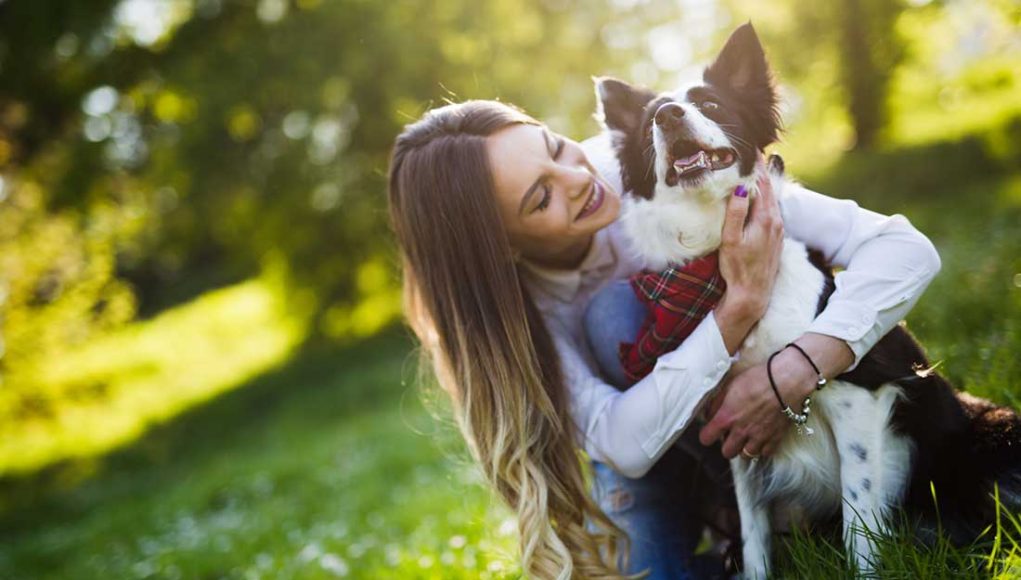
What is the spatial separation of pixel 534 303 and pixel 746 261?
31.4 inches

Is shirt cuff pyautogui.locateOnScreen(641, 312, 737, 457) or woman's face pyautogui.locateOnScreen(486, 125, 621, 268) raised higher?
woman's face pyautogui.locateOnScreen(486, 125, 621, 268)

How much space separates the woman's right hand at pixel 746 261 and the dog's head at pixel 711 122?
11 cm

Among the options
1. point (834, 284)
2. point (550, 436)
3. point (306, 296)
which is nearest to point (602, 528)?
point (550, 436)

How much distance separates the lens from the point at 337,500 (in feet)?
20.2

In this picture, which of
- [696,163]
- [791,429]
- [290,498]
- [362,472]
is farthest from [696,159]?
[290,498]

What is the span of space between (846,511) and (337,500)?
468cm

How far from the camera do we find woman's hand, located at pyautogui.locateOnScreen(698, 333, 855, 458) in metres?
2.09

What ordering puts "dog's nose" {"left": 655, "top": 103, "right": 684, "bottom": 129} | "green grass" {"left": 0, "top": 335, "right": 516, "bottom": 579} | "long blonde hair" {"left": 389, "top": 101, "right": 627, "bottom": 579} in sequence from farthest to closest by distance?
"green grass" {"left": 0, "top": 335, "right": 516, "bottom": 579}
"long blonde hair" {"left": 389, "top": 101, "right": 627, "bottom": 579}
"dog's nose" {"left": 655, "top": 103, "right": 684, "bottom": 129}

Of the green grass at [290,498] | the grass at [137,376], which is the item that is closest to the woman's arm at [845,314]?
the green grass at [290,498]

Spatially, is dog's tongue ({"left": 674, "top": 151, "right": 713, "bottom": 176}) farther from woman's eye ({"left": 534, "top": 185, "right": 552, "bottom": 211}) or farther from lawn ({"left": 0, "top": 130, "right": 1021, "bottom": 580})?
lawn ({"left": 0, "top": 130, "right": 1021, "bottom": 580})

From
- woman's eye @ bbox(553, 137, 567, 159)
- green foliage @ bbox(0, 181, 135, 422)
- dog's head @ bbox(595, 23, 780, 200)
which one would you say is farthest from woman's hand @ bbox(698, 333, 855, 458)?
green foliage @ bbox(0, 181, 135, 422)

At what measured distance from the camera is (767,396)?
84.4 inches

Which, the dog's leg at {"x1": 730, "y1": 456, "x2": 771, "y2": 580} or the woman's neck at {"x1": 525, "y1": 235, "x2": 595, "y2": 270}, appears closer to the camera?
the dog's leg at {"x1": 730, "y1": 456, "x2": 771, "y2": 580}

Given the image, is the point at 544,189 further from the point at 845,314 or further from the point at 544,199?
Result: the point at 845,314
